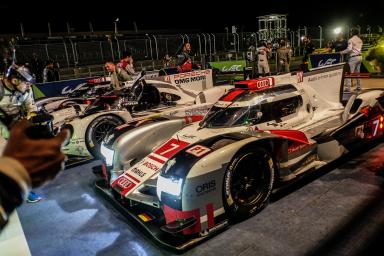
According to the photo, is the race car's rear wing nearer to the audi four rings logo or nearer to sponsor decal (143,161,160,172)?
the audi four rings logo

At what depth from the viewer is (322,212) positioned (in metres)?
3.65

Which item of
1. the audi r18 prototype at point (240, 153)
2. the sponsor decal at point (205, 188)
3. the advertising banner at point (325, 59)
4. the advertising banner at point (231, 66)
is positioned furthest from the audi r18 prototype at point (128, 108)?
the advertising banner at point (231, 66)

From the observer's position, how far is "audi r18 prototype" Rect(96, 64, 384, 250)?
10.7ft

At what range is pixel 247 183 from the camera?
371 centimetres

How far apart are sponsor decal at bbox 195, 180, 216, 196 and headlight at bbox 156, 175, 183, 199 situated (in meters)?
0.17

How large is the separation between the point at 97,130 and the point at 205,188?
11.7 ft

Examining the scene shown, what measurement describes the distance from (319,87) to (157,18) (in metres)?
35.3

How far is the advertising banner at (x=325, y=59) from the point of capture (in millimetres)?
10398

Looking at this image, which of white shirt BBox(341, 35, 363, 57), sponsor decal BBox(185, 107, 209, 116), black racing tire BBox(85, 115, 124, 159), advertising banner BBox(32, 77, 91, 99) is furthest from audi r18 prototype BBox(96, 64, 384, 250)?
advertising banner BBox(32, 77, 91, 99)

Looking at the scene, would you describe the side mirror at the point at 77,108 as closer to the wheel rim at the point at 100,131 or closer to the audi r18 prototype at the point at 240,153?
the wheel rim at the point at 100,131

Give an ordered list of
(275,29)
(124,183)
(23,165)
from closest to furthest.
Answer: (23,165) < (124,183) < (275,29)

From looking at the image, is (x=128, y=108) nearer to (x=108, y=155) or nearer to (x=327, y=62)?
(x=108, y=155)

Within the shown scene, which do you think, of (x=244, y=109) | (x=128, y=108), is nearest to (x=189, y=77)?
(x=128, y=108)

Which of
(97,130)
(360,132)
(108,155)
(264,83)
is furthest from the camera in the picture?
(97,130)
